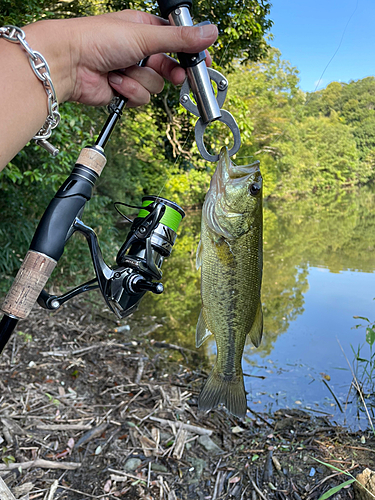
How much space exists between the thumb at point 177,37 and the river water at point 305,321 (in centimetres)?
272

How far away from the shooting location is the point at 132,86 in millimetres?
1813

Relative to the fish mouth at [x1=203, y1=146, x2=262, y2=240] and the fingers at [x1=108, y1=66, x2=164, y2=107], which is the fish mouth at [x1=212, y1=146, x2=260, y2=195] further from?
the fingers at [x1=108, y1=66, x2=164, y2=107]

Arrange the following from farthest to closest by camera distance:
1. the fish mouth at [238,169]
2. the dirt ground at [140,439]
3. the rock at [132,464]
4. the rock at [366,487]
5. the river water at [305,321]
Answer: the river water at [305,321], the rock at [132,464], the dirt ground at [140,439], the rock at [366,487], the fish mouth at [238,169]

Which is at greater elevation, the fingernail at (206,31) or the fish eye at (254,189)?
the fingernail at (206,31)

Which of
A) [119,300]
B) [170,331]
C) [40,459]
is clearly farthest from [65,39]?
[170,331]

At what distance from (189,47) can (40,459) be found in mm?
2508

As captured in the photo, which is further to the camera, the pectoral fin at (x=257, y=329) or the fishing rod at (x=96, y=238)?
the pectoral fin at (x=257, y=329)

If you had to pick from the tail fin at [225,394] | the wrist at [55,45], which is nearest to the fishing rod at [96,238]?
the wrist at [55,45]

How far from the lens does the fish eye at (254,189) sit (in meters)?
1.56

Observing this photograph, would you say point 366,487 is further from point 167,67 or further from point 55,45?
point 55,45

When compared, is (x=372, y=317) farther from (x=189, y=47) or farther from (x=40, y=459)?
(x=189, y=47)

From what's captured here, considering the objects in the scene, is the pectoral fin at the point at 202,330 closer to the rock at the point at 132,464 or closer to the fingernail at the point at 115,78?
the fingernail at the point at 115,78

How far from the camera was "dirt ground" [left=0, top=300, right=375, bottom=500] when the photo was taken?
2.53 m

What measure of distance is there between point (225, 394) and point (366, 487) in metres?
1.24
